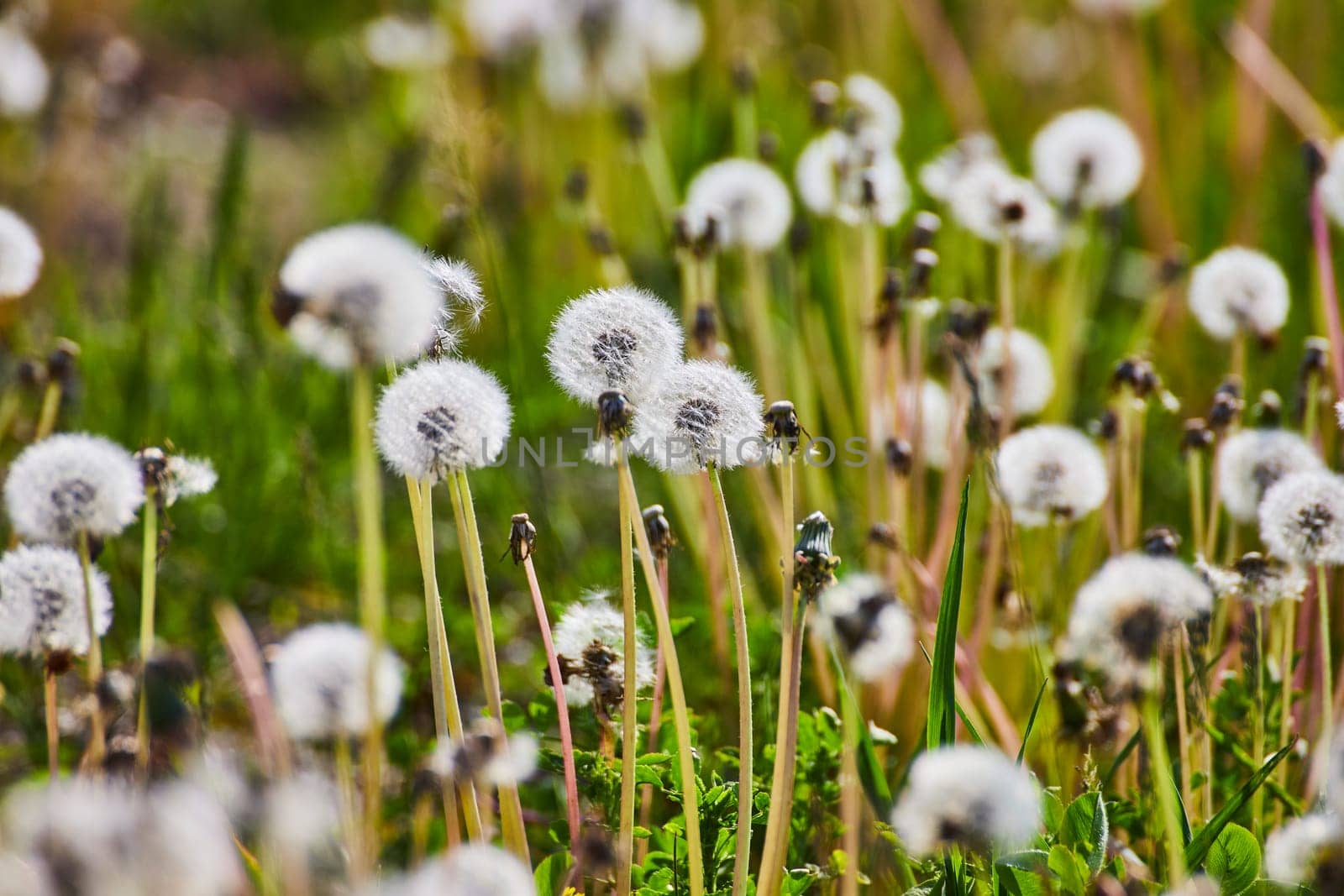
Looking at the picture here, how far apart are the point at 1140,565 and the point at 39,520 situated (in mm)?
957

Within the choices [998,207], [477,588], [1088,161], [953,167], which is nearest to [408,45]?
[953,167]

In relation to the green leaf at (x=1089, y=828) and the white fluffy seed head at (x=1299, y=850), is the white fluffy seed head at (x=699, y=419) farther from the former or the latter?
the white fluffy seed head at (x=1299, y=850)

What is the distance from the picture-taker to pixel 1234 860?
113cm

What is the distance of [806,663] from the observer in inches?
70.8

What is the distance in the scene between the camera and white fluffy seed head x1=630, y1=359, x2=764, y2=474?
3.65 feet

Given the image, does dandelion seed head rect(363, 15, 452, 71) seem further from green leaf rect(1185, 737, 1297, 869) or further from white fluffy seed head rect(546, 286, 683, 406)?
green leaf rect(1185, 737, 1297, 869)

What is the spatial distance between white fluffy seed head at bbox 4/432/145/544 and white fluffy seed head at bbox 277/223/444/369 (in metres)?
0.38

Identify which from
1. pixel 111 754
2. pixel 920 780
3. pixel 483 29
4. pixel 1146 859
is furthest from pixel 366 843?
pixel 483 29

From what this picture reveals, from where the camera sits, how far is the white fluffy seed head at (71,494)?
1127 millimetres

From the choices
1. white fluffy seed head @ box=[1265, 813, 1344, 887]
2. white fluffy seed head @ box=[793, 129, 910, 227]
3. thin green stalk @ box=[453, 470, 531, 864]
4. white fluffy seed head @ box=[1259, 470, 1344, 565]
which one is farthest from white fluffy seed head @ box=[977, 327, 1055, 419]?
thin green stalk @ box=[453, 470, 531, 864]

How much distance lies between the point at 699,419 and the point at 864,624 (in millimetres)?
314

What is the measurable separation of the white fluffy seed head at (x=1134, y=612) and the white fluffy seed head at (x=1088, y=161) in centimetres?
139

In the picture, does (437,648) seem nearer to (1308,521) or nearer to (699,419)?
(699,419)

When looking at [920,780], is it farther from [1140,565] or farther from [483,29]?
[483,29]
